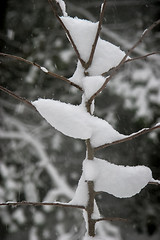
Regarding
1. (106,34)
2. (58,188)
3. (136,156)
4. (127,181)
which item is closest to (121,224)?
(136,156)

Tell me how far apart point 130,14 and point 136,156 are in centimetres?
219

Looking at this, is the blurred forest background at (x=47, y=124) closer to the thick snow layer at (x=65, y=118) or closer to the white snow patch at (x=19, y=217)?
the white snow patch at (x=19, y=217)

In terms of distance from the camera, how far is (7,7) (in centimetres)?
385

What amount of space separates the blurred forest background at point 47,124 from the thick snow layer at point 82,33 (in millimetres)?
2849

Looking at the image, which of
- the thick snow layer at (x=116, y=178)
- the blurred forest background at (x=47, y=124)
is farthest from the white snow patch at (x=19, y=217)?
the thick snow layer at (x=116, y=178)

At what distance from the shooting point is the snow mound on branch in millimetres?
359

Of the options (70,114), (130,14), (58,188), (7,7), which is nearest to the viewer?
(70,114)

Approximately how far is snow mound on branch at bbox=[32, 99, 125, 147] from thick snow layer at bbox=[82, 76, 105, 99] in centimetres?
2

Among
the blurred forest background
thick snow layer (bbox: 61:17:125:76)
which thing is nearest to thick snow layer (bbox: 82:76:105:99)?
thick snow layer (bbox: 61:17:125:76)

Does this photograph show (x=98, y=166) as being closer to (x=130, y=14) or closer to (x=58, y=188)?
(x=58, y=188)

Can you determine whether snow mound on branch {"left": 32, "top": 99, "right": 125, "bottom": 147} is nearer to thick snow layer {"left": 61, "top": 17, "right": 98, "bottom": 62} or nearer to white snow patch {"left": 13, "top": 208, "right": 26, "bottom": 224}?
thick snow layer {"left": 61, "top": 17, "right": 98, "bottom": 62}

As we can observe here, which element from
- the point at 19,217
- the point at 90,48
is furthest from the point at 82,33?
the point at 19,217

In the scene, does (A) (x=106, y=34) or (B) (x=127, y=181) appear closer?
(B) (x=127, y=181)

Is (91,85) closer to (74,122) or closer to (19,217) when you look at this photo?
(74,122)
